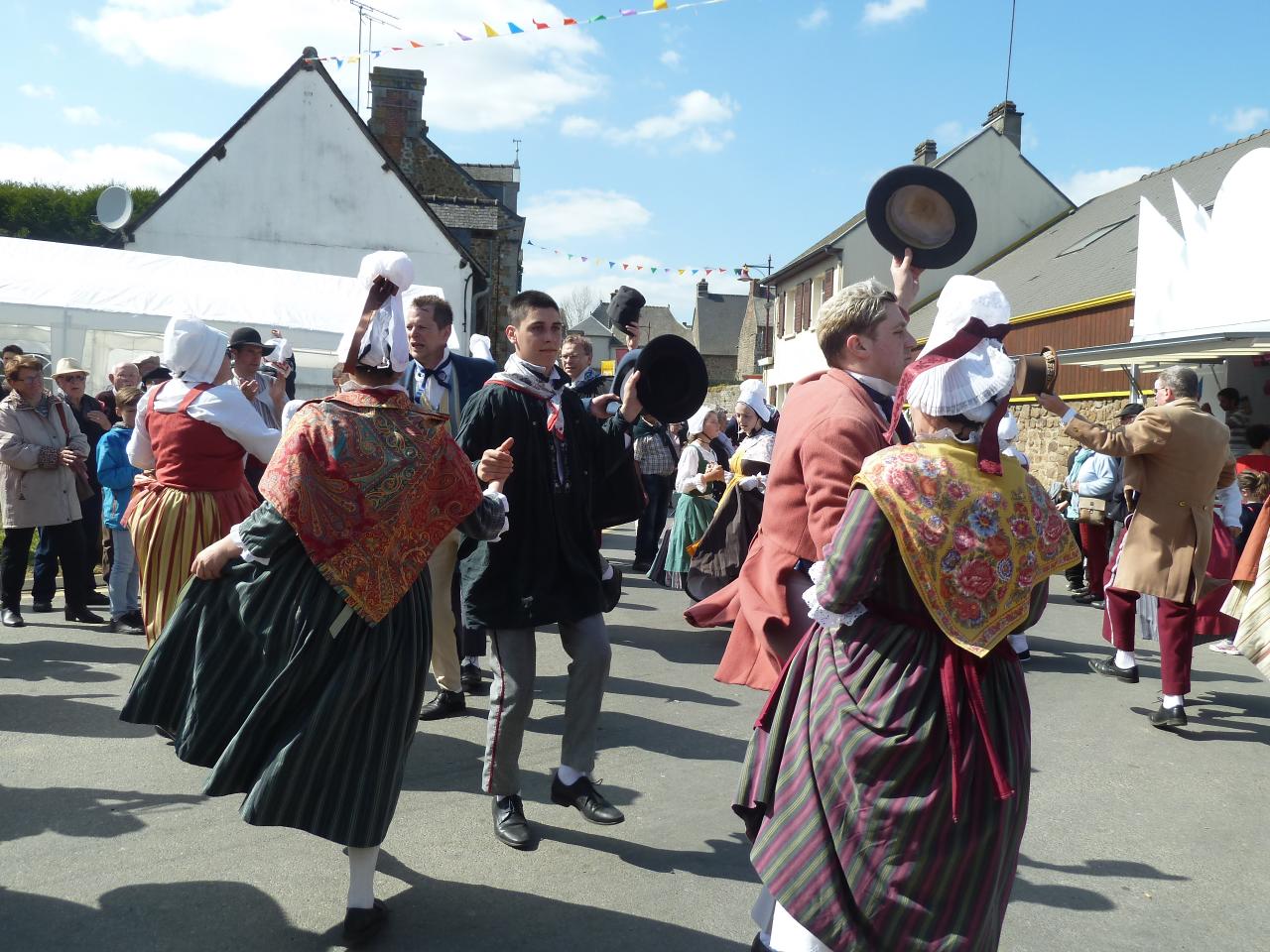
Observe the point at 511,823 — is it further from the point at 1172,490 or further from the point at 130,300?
the point at 130,300

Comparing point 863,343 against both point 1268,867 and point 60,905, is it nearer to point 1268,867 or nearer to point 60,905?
point 1268,867

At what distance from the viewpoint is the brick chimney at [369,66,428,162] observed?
33.0 meters

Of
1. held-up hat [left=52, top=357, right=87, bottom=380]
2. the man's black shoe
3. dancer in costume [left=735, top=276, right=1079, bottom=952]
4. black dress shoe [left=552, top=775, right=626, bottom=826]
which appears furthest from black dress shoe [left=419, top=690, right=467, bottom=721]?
held-up hat [left=52, top=357, right=87, bottom=380]

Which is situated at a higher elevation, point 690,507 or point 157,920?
point 690,507

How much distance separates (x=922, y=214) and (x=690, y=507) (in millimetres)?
5619

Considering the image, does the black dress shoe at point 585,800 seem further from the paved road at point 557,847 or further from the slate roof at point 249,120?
the slate roof at point 249,120

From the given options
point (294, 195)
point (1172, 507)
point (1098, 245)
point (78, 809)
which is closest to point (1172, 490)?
point (1172, 507)

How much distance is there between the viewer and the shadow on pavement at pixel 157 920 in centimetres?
311

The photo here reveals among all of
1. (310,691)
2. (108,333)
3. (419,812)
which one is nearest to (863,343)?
(310,691)

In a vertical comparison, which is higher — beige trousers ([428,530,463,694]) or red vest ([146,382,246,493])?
red vest ([146,382,246,493])

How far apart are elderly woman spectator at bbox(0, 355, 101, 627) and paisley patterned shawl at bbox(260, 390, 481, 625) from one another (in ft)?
17.4

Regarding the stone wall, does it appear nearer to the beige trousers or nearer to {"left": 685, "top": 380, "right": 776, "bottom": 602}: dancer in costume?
{"left": 685, "top": 380, "right": 776, "bottom": 602}: dancer in costume

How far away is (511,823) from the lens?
3885 millimetres

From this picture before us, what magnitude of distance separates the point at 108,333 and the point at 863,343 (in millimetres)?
13769
